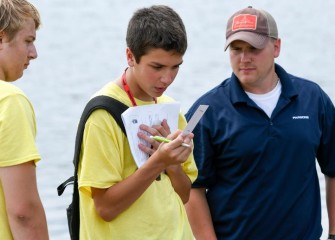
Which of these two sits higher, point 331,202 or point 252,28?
point 252,28

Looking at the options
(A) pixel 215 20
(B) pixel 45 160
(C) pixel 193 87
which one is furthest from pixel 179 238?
(A) pixel 215 20

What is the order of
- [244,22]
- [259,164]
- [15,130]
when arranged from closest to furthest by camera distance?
[15,130]
[259,164]
[244,22]

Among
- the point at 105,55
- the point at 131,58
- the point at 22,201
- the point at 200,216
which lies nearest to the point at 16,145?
the point at 22,201

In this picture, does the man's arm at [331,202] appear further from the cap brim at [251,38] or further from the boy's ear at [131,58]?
the boy's ear at [131,58]

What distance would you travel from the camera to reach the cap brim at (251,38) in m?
3.91

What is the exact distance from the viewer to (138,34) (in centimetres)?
336

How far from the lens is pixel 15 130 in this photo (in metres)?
2.95

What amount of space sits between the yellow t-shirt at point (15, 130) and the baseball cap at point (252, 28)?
4.00 ft

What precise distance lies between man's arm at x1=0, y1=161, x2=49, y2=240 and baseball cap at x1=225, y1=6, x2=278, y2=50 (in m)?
1.25

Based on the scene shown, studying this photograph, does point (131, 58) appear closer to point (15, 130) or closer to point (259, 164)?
point (15, 130)

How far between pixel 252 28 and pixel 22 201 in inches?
53.7

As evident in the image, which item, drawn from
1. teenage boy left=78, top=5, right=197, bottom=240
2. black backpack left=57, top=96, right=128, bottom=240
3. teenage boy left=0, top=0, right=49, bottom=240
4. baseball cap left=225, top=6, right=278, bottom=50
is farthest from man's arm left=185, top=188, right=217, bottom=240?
teenage boy left=0, top=0, right=49, bottom=240

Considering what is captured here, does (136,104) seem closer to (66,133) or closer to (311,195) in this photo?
(311,195)

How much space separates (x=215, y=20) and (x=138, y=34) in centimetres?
911
